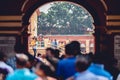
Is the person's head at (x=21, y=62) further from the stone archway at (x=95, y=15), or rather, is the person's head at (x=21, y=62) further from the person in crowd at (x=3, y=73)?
the stone archway at (x=95, y=15)

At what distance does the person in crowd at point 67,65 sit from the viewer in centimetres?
889

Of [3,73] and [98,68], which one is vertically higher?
[98,68]

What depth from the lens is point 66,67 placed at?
8.88 meters

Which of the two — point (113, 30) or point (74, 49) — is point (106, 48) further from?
point (74, 49)

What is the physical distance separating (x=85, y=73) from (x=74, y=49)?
1.50 metres

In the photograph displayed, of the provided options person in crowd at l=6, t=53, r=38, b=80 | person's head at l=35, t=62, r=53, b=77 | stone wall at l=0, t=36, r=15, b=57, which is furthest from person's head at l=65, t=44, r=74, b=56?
stone wall at l=0, t=36, r=15, b=57

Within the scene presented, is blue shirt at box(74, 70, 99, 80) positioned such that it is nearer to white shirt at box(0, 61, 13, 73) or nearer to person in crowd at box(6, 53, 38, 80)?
person in crowd at box(6, 53, 38, 80)

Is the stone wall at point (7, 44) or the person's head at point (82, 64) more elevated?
the person's head at point (82, 64)

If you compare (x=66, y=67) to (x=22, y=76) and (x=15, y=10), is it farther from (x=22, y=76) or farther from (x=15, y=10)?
(x=15, y=10)

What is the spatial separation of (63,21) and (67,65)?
2583 inches

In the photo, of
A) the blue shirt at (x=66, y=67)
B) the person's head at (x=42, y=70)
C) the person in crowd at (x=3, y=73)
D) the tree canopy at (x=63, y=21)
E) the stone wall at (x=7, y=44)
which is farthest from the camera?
the tree canopy at (x=63, y=21)

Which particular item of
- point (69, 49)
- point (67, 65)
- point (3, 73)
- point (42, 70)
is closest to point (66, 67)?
point (67, 65)

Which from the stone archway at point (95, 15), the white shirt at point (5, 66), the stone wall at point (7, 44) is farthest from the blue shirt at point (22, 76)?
the stone archway at point (95, 15)

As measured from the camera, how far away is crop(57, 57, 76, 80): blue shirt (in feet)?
29.2
